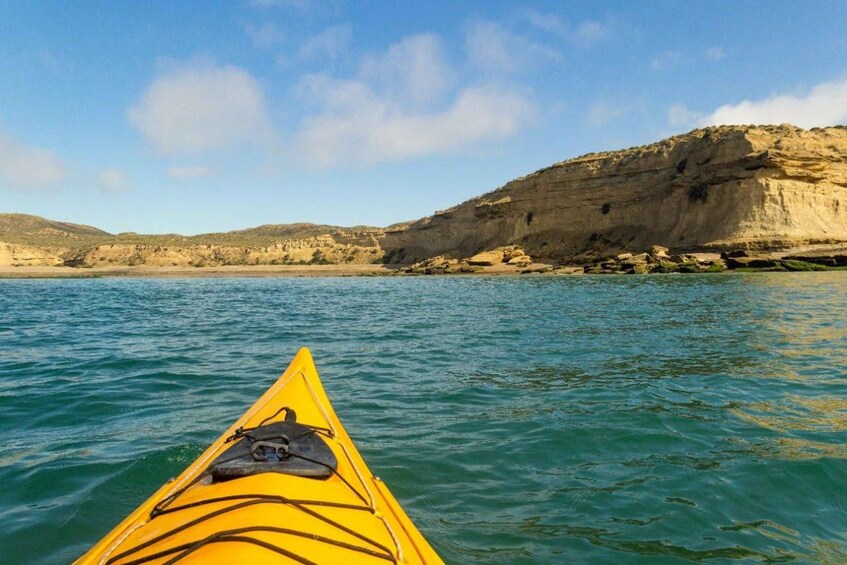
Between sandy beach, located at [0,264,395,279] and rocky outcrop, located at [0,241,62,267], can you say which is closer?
sandy beach, located at [0,264,395,279]

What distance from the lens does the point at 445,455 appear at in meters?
4.73

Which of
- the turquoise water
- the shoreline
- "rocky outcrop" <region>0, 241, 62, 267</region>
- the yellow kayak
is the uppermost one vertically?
"rocky outcrop" <region>0, 241, 62, 267</region>

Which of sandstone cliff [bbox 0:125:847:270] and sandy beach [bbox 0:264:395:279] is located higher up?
sandstone cliff [bbox 0:125:847:270]

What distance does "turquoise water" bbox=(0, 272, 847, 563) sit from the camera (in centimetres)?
347

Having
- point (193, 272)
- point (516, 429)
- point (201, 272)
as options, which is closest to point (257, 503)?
point (516, 429)

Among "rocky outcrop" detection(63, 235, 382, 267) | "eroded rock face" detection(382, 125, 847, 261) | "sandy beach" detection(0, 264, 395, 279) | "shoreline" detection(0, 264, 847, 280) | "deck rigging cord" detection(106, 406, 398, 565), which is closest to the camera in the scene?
"deck rigging cord" detection(106, 406, 398, 565)

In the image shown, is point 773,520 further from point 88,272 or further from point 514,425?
point 88,272

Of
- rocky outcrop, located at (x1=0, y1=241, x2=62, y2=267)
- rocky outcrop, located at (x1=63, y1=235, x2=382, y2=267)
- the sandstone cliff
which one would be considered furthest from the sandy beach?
rocky outcrop, located at (x1=63, y1=235, x2=382, y2=267)

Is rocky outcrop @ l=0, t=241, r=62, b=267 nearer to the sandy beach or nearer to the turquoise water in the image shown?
the sandy beach

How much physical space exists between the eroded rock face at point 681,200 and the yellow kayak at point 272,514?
132ft

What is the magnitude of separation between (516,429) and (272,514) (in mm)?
3595

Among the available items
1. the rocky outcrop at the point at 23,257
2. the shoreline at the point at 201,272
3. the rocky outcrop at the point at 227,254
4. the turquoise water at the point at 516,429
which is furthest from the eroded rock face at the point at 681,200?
the rocky outcrop at the point at 23,257

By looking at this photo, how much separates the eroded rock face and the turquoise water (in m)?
29.4

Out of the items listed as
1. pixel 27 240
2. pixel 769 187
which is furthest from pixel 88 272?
pixel 769 187
